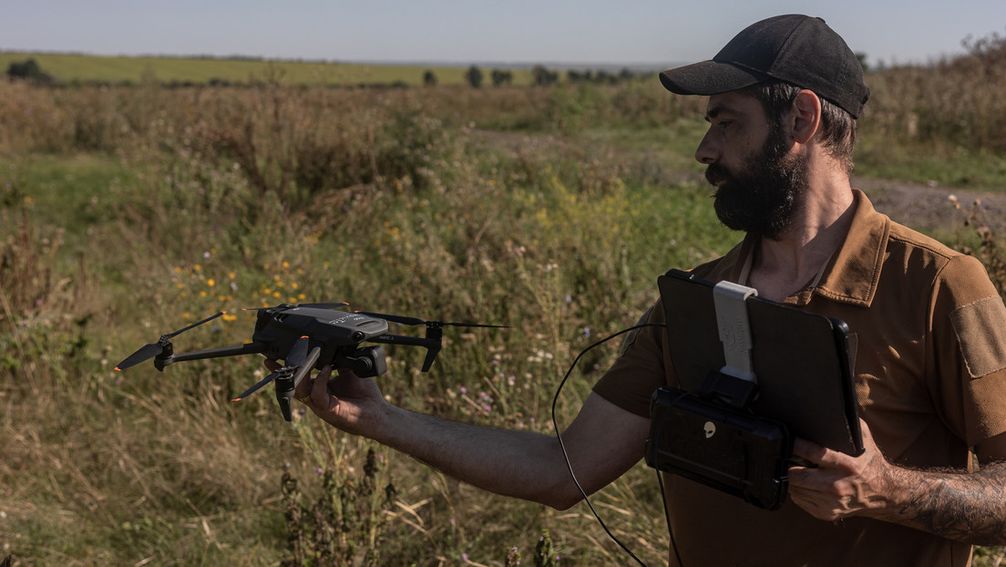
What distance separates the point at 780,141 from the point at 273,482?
8.97 ft

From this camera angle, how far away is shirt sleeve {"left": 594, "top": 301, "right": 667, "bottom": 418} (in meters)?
1.98

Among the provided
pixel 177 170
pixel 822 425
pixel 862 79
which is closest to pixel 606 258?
pixel 862 79

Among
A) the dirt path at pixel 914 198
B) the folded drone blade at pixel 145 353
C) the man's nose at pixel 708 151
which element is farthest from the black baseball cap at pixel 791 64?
the dirt path at pixel 914 198

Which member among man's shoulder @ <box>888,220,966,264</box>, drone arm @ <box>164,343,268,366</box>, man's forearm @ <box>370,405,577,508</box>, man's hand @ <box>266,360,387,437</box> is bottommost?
man's forearm @ <box>370,405,577,508</box>

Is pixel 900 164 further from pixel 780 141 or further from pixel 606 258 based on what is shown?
pixel 780 141

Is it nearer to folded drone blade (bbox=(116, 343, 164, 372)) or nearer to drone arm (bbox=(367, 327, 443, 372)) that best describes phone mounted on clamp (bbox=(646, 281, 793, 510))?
drone arm (bbox=(367, 327, 443, 372))

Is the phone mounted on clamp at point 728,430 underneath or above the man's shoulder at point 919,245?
underneath

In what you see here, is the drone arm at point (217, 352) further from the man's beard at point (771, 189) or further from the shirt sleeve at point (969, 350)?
the shirt sleeve at point (969, 350)

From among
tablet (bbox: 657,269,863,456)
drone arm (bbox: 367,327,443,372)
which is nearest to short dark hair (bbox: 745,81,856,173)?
tablet (bbox: 657,269,863,456)

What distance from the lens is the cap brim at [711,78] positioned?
1.87 m

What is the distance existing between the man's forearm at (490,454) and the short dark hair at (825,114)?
2.84 ft

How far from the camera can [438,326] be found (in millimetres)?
1941

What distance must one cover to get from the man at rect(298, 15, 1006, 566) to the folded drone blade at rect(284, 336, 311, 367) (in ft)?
0.76

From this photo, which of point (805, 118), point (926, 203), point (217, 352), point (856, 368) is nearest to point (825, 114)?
point (805, 118)
